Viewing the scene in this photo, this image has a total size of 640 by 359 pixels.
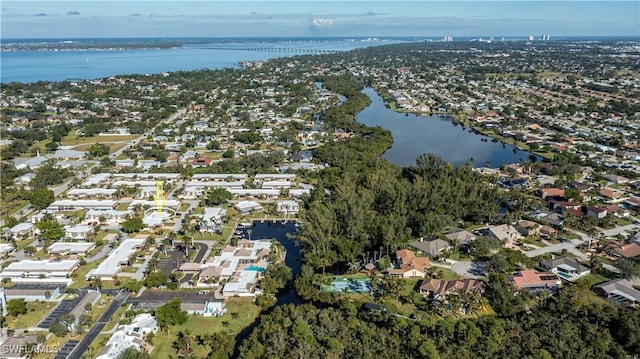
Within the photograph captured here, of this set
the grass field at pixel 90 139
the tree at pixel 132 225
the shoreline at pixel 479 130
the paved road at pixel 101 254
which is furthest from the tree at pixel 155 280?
the shoreline at pixel 479 130

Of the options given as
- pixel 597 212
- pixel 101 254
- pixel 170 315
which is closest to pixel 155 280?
pixel 170 315

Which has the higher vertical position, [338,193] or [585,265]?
[338,193]

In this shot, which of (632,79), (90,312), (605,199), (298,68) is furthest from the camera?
(298,68)

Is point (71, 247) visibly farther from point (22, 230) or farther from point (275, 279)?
point (275, 279)

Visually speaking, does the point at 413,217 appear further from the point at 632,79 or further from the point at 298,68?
the point at 298,68

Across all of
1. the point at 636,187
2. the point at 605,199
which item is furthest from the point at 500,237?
the point at 636,187

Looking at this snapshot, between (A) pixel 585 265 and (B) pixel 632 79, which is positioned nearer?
(A) pixel 585 265
